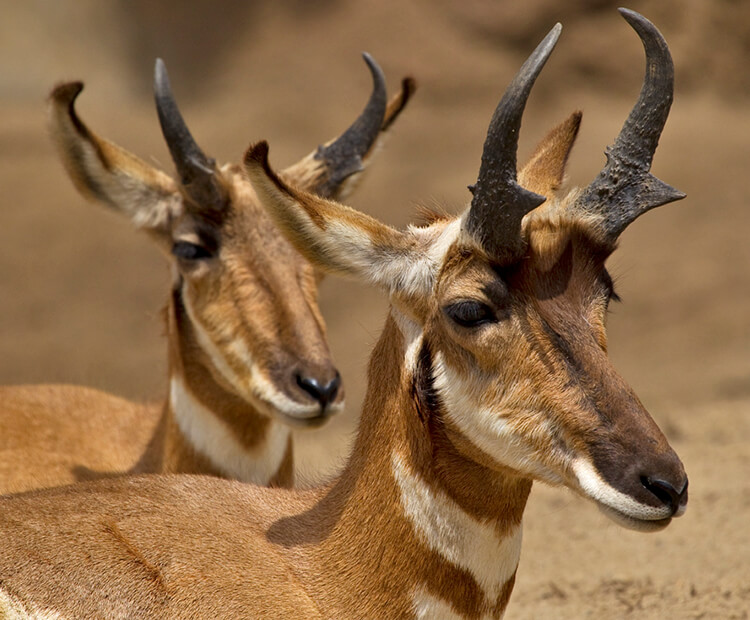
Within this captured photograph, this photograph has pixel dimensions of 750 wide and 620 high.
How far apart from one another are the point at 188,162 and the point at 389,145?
16117 millimetres

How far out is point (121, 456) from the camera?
25.3ft

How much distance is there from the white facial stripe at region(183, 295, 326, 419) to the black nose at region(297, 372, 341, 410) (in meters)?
0.05

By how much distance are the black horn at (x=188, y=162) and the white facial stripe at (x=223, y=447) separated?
130cm

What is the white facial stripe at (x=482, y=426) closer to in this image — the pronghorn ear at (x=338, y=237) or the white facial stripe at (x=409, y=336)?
the white facial stripe at (x=409, y=336)

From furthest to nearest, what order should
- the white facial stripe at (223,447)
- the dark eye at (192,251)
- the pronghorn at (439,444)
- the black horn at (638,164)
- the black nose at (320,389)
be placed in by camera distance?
the dark eye at (192,251)
the white facial stripe at (223,447)
the black nose at (320,389)
the black horn at (638,164)
the pronghorn at (439,444)

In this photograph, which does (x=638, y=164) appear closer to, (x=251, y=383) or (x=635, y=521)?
(x=635, y=521)

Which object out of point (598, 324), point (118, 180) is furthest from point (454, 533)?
point (118, 180)

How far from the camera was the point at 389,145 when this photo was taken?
23.0m

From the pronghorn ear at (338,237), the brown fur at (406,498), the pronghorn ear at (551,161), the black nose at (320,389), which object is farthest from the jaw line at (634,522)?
the black nose at (320,389)

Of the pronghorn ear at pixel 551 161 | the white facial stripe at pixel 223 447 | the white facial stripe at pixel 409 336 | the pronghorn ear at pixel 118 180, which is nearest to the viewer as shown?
the white facial stripe at pixel 409 336

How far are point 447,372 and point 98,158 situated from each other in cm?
389

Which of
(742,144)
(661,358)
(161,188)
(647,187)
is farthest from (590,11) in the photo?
(647,187)

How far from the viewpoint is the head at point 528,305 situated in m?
4.12

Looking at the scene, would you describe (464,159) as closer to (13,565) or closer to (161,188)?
(161,188)
